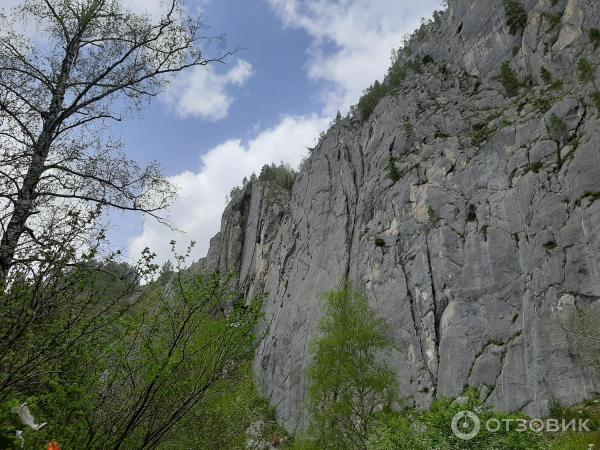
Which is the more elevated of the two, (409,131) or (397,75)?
(397,75)

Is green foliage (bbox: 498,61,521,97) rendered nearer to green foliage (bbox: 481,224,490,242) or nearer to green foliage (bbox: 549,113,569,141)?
green foliage (bbox: 549,113,569,141)

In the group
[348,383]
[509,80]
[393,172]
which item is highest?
[509,80]

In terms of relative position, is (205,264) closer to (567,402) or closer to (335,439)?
(335,439)

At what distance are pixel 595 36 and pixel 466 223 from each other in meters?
12.8

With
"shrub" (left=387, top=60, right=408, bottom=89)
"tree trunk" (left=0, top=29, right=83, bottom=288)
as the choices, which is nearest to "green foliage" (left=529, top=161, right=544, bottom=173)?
Result: "shrub" (left=387, top=60, right=408, bottom=89)

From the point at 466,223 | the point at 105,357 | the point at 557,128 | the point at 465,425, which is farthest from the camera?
the point at 466,223

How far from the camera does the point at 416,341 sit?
25.0 meters

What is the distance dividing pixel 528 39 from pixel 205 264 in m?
44.5

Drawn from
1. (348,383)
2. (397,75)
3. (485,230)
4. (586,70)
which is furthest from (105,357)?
(397,75)

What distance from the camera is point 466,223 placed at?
1041 inches

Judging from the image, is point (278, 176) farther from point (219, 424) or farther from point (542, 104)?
point (219, 424)

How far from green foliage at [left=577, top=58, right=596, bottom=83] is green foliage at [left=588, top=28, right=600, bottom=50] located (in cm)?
187

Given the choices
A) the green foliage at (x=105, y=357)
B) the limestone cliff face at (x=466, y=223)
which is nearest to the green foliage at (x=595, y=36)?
the limestone cliff face at (x=466, y=223)

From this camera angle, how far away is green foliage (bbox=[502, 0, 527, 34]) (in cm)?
3350
